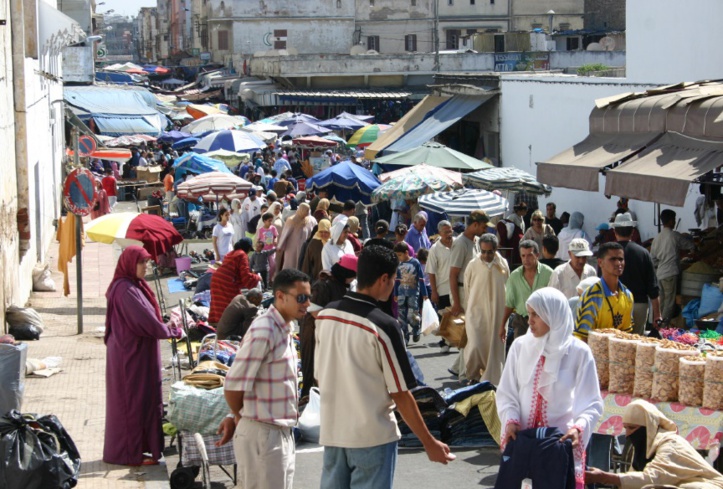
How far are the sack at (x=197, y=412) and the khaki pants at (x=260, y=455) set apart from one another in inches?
88.5

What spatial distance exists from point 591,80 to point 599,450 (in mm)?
13721

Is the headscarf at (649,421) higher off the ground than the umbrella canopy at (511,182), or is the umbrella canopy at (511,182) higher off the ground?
the umbrella canopy at (511,182)

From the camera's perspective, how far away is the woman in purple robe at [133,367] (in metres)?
8.06

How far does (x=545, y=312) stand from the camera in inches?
Result: 209

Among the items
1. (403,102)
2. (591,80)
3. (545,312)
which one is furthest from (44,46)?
(403,102)

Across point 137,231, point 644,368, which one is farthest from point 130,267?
point 137,231

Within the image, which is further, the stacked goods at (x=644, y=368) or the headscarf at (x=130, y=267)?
the headscarf at (x=130, y=267)

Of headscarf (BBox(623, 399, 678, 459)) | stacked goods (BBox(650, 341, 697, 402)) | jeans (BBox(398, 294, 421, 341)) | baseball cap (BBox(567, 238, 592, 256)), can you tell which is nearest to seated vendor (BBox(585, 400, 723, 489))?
headscarf (BBox(623, 399, 678, 459))

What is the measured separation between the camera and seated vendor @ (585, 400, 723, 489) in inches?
236

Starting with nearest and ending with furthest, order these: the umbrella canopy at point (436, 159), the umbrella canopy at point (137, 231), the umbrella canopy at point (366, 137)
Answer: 1. the umbrella canopy at point (137, 231)
2. the umbrella canopy at point (436, 159)
3. the umbrella canopy at point (366, 137)

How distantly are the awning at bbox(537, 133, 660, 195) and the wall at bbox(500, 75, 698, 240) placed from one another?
347cm

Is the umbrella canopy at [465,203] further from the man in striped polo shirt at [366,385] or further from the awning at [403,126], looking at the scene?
the man in striped polo shirt at [366,385]

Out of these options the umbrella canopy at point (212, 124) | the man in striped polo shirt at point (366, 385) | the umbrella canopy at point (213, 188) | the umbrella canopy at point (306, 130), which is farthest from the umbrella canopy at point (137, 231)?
the umbrella canopy at point (212, 124)

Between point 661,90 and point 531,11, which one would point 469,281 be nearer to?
point 661,90
